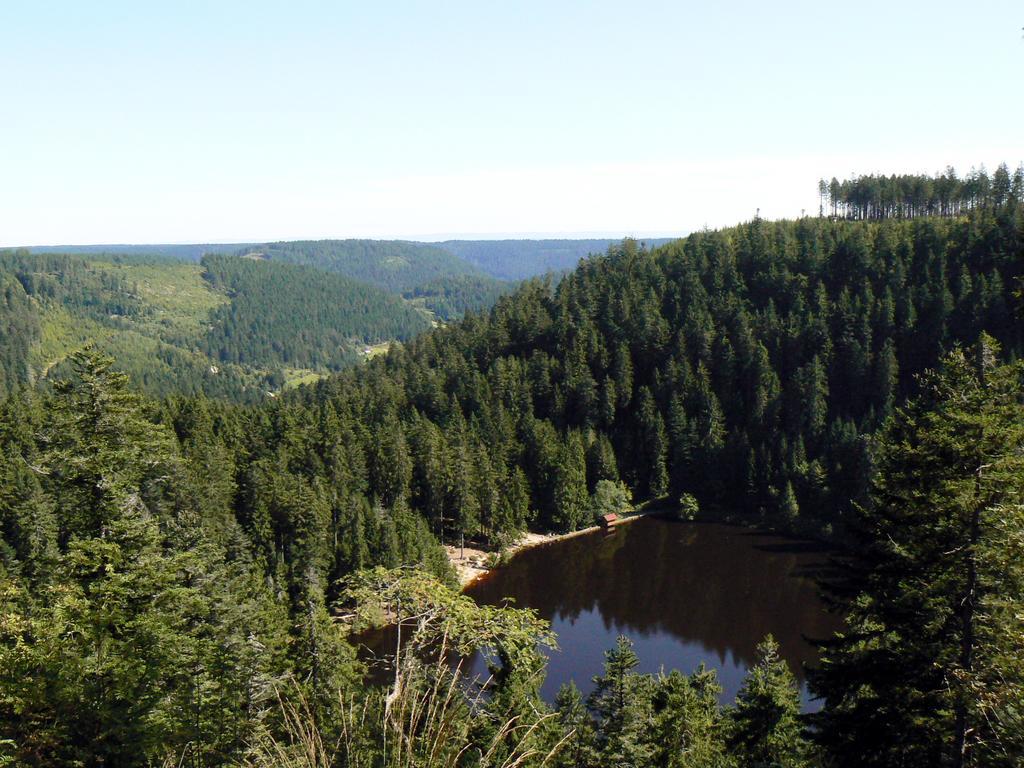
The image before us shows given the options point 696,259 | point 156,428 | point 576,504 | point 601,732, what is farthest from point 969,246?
point 156,428

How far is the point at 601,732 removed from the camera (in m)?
28.9

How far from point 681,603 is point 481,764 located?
211ft

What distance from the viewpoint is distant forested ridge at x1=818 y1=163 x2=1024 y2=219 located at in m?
139

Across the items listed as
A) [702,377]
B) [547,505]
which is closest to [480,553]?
[547,505]

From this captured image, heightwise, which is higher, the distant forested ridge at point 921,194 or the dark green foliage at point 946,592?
the distant forested ridge at point 921,194

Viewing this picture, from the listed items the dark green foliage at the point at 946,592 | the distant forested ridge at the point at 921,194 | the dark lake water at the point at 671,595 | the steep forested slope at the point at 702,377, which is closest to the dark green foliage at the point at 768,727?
the dark green foliage at the point at 946,592

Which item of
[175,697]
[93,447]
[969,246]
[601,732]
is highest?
[969,246]

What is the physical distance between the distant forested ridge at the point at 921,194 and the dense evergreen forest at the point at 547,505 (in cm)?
504

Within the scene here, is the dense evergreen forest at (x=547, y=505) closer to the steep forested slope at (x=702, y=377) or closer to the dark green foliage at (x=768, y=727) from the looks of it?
the dark green foliage at (x=768, y=727)

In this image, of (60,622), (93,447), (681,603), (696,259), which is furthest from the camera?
(696,259)

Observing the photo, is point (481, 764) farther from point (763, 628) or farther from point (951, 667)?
point (763, 628)

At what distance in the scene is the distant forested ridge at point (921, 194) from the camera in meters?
139

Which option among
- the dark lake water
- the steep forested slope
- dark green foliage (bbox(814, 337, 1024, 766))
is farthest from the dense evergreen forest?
the dark lake water

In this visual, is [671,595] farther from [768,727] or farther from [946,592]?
[946,592]
